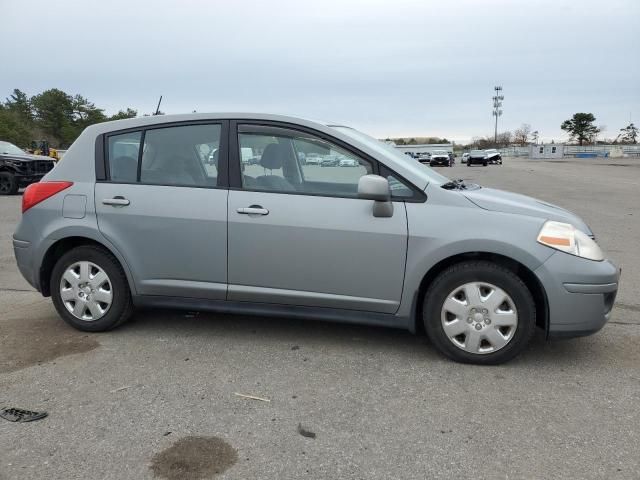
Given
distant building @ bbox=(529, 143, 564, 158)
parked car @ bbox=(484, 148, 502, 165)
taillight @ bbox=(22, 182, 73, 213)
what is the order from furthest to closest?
1. distant building @ bbox=(529, 143, 564, 158)
2. parked car @ bbox=(484, 148, 502, 165)
3. taillight @ bbox=(22, 182, 73, 213)

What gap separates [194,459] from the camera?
101 inches

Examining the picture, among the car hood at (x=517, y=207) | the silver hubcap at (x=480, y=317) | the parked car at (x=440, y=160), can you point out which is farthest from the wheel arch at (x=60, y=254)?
the parked car at (x=440, y=160)

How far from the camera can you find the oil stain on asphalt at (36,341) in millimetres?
3775

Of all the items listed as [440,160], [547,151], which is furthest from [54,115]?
[547,151]

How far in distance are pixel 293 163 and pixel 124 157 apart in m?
1.34

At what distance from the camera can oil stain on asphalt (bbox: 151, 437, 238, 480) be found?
2453mm

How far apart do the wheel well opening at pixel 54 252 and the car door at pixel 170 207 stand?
270 millimetres

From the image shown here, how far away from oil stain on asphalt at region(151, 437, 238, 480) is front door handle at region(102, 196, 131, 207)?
1.97m

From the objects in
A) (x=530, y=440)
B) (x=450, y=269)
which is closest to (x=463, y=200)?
(x=450, y=269)

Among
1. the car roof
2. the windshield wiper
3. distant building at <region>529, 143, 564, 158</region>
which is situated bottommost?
the windshield wiper

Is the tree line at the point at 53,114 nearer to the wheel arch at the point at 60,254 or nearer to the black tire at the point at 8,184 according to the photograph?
the black tire at the point at 8,184

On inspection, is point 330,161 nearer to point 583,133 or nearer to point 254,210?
point 254,210

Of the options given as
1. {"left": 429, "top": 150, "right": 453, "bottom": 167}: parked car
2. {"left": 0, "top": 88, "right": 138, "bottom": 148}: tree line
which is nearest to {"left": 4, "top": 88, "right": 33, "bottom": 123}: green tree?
{"left": 0, "top": 88, "right": 138, "bottom": 148}: tree line

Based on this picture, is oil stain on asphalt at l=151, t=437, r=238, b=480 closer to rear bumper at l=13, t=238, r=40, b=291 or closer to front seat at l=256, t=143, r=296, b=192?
front seat at l=256, t=143, r=296, b=192
